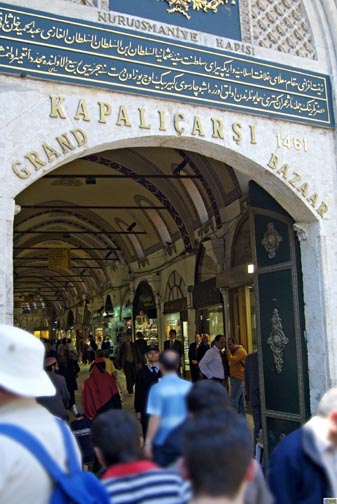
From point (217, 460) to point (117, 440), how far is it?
631 mm

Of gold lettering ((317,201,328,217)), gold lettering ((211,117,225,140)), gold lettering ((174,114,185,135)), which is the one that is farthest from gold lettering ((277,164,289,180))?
gold lettering ((174,114,185,135))

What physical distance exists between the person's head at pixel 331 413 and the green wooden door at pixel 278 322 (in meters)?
3.79

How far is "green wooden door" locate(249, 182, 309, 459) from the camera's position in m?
5.91

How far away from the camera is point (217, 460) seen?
1.35 meters

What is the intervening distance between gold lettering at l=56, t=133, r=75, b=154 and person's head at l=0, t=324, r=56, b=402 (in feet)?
10.1

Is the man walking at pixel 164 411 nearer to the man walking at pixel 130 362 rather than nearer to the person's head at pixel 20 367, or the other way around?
the person's head at pixel 20 367

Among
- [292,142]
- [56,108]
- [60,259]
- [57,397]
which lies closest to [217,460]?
[57,397]

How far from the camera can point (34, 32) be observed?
4.66 metres

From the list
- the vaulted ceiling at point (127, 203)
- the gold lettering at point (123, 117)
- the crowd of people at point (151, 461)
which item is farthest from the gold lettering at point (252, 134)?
the crowd of people at point (151, 461)

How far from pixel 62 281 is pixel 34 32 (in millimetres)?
25123

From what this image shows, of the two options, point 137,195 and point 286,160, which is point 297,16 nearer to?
point 286,160

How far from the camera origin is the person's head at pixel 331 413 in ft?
6.77

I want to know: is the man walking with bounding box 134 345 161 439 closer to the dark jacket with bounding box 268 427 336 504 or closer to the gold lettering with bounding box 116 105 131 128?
the gold lettering with bounding box 116 105 131 128

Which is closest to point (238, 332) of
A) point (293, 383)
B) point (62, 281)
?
point (293, 383)
